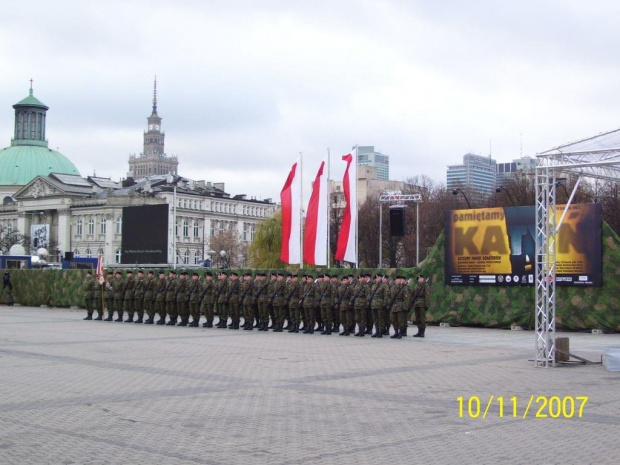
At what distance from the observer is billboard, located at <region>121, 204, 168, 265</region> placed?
4256cm

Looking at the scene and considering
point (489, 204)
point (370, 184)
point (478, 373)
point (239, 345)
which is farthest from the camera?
point (370, 184)

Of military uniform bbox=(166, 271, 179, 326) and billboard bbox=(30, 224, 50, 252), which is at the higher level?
billboard bbox=(30, 224, 50, 252)

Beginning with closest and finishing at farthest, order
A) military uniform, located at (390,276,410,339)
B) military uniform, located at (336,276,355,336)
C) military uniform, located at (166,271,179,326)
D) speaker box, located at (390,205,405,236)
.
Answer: military uniform, located at (390,276,410,339)
military uniform, located at (336,276,355,336)
military uniform, located at (166,271,179,326)
speaker box, located at (390,205,405,236)

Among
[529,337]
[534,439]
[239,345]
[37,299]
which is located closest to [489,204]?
[37,299]

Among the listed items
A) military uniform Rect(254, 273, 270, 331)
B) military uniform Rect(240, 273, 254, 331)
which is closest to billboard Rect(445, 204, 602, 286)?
military uniform Rect(254, 273, 270, 331)

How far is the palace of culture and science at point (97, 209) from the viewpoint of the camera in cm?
9819

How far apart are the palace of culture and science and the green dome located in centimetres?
14

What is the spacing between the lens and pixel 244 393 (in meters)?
11.7

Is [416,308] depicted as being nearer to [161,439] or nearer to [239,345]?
[239,345]

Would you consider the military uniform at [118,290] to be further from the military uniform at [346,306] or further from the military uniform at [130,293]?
the military uniform at [346,306]

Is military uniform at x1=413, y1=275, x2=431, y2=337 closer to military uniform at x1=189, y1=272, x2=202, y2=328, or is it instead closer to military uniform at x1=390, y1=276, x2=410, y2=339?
military uniform at x1=390, y1=276, x2=410, y2=339

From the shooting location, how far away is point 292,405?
1067 cm

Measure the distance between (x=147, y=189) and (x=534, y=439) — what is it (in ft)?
319

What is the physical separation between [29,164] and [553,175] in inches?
4526
